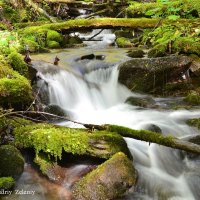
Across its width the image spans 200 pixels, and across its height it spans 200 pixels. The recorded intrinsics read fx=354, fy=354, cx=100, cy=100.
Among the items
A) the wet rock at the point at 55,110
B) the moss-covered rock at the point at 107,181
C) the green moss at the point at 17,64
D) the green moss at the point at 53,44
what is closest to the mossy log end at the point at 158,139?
the moss-covered rock at the point at 107,181

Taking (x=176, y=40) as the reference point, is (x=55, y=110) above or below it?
below

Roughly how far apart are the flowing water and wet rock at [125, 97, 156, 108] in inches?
4.6

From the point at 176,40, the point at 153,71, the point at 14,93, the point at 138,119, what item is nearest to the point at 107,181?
the point at 14,93

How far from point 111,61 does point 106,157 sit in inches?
197

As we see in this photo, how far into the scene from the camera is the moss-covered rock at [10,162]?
4484 mm

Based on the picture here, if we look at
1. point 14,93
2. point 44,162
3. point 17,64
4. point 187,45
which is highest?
point 17,64

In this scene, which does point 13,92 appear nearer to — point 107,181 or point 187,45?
point 107,181

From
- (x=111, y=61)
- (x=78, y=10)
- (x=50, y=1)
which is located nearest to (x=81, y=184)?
(x=111, y=61)

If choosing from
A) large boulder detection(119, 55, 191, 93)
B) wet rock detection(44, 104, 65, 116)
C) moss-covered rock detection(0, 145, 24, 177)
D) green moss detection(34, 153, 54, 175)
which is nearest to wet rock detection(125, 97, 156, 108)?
large boulder detection(119, 55, 191, 93)

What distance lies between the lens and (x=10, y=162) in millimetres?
4504

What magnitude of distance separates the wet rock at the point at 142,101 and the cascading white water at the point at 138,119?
0.13 meters

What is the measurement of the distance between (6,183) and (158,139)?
2030 mm

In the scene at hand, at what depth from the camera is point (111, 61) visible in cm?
953

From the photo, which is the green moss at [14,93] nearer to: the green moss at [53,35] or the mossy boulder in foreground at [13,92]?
the mossy boulder in foreground at [13,92]
